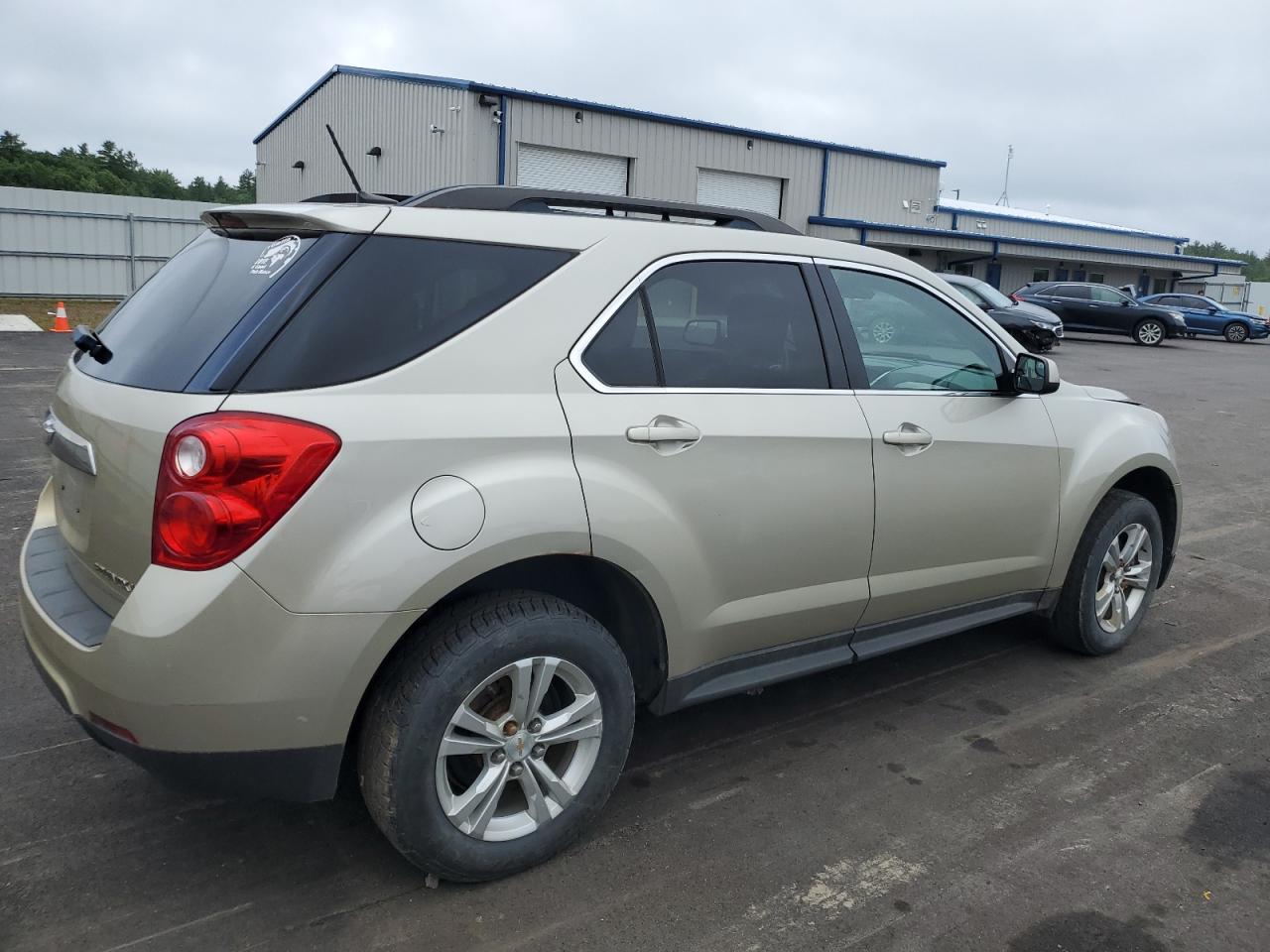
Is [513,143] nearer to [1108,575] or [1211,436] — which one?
[1211,436]

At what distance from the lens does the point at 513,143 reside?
75.7 feet

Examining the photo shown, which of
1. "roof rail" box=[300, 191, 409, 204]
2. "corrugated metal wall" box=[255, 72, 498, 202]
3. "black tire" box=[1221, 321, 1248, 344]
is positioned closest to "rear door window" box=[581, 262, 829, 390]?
"roof rail" box=[300, 191, 409, 204]

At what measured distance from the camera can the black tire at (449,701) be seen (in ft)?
8.37

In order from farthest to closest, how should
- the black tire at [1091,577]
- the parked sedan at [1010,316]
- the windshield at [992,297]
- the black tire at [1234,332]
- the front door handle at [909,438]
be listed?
the black tire at [1234,332] < the windshield at [992,297] < the parked sedan at [1010,316] < the black tire at [1091,577] < the front door handle at [909,438]

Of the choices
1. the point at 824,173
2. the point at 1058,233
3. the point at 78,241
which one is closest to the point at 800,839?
the point at 78,241

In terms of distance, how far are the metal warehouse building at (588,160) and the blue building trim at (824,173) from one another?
35mm

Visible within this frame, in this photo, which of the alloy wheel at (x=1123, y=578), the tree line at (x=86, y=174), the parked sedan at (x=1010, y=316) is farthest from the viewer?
the tree line at (x=86, y=174)

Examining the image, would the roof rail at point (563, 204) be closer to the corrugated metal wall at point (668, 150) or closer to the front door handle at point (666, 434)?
the front door handle at point (666, 434)

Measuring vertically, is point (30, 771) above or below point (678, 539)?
below

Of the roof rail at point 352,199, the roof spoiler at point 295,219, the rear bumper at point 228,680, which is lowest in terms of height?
the rear bumper at point 228,680

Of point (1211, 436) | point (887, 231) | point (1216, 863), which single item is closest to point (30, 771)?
point (1216, 863)

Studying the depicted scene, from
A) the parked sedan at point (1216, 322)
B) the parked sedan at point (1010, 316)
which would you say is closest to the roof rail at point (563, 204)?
the parked sedan at point (1010, 316)

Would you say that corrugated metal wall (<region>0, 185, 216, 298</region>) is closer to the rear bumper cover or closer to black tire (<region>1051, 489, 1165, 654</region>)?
black tire (<region>1051, 489, 1165, 654</region>)

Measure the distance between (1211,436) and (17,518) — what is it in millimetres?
11541
